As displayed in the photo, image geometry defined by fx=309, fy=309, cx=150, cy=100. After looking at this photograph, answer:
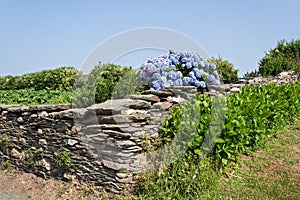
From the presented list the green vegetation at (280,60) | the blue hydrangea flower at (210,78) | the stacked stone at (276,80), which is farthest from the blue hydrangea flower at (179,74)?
the green vegetation at (280,60)

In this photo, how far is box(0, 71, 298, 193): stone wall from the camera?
3.64m

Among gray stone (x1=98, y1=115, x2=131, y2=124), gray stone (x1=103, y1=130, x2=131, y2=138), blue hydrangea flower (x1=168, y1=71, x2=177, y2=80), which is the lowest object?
gray stone (x1=103, y1=130, x2=131, y2=138)

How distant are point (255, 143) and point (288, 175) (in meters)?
0.96

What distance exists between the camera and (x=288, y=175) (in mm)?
4367

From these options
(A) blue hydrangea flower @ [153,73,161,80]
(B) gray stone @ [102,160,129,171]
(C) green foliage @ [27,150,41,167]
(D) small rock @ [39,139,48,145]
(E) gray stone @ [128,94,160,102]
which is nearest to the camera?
(B) gray stone @ [102,160,129,171]

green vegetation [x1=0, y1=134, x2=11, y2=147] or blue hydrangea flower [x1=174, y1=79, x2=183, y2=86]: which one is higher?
blue hydrangea flower [x1=174, y1=79, x2=183, y2=86]

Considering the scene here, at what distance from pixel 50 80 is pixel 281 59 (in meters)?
9.40

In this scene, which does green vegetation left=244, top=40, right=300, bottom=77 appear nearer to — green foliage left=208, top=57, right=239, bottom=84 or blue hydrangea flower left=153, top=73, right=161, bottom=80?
green foliage left=208, top=57, right=239, bottom=84

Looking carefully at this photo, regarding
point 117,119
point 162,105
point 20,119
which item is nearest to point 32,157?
point 20,119

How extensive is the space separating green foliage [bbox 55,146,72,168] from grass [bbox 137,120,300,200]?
110cm

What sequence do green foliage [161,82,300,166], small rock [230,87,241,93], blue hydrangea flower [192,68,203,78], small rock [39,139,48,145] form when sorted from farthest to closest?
small rock [230,87,241,93] → blue hydrangea flower [192,68,203,78] → small rock [39,139,48,145] → green foliage [161,82,300,166]

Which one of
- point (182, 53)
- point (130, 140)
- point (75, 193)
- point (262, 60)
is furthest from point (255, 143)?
point (262, 60)

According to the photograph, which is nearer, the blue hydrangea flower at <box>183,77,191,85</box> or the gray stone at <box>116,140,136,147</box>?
the gray stone at <box>116,140,136,147</box>

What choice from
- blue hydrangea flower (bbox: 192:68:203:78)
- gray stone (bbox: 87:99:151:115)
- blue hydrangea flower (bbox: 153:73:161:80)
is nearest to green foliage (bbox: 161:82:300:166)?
gray stone (bbox: 87:99:151:115)
